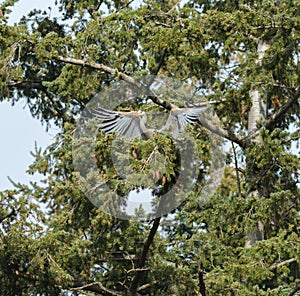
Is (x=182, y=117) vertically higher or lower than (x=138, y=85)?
lower

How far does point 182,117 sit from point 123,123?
2.54ft

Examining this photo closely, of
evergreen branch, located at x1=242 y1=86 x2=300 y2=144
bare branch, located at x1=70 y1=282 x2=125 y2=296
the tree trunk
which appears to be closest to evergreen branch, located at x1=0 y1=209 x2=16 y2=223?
bare branch, located at x1=70 y1=282 x2=125 y2=296

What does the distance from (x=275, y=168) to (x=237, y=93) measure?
1.17m

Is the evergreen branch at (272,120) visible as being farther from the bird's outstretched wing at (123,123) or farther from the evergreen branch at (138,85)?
the bird's outstretched wing at (123,123)

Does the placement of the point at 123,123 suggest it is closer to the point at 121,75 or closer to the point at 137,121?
the point at 137,121

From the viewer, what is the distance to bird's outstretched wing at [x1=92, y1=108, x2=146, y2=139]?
9.17 m

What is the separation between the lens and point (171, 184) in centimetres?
858

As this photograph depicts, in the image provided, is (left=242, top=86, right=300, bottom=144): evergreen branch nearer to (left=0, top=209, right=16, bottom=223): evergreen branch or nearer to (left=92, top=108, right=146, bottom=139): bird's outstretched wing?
(left=92, top=108, right=146, bottom=139): bird's outstretched wing

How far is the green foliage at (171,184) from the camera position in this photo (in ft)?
30.1

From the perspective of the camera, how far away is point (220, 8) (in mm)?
11922

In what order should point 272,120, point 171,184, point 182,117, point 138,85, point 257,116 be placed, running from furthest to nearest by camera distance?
point 257,116, point 272,120, point 138,85, point 182,117, point 171,184

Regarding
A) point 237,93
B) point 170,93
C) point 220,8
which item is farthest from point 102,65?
point 220,8

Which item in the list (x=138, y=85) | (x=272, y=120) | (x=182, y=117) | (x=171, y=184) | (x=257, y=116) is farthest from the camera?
(x=257, y=116)

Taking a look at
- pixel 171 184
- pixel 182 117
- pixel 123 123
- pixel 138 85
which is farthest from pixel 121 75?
pixel 171 184
